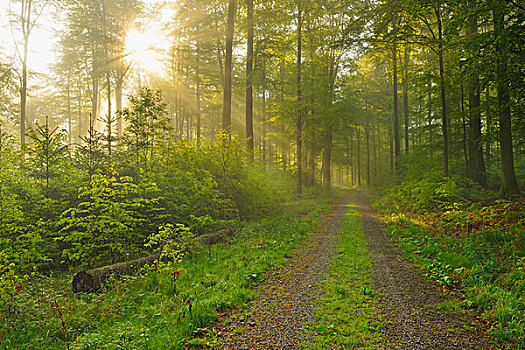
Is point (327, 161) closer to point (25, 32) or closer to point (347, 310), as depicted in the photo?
point (347, 310)

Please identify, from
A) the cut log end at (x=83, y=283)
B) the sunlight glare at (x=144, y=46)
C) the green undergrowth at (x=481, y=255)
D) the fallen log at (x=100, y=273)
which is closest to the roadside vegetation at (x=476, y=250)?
the green undergrowth at (x=481, y=255)

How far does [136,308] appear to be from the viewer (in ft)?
15.4

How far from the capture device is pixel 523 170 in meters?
19.0

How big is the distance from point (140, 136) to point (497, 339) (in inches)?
414

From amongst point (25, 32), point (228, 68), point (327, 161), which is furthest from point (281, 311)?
point (25, 32)

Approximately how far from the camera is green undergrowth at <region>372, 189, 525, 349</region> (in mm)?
4008

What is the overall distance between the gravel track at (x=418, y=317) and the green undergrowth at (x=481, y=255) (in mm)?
Answer: 298

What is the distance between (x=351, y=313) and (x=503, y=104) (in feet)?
34.8

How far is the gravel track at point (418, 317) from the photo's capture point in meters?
3.46

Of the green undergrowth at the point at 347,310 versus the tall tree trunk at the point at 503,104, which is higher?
the tall tree trunk at the point at 503,104

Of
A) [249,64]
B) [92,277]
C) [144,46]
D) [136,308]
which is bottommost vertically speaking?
[136,308]

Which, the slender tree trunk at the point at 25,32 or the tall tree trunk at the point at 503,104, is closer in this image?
the tall tree trunk at the point at 503,104

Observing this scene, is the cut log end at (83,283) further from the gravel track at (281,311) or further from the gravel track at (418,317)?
the gravel track at (418,317)

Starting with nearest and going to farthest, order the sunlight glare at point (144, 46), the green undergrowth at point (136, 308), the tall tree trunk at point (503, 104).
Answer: the green undergrowth at point (136, 308), the tall tree trunk at point (503, 104), the sunlight glare at point (144, 46)
